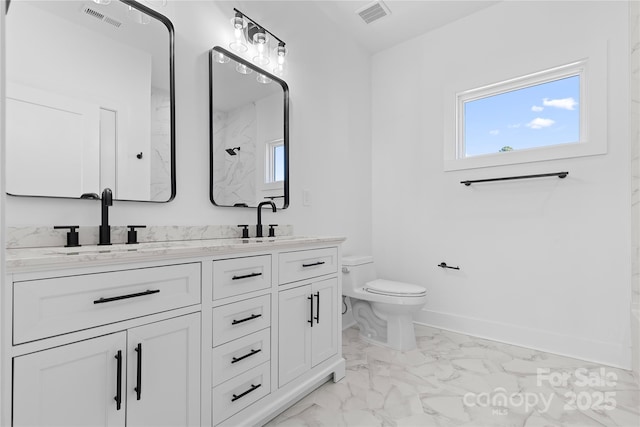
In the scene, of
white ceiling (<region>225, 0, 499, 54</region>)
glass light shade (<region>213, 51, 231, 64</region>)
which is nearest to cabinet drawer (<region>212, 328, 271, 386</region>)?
glass light shade (<region>213, 51, 231, 64</region>)

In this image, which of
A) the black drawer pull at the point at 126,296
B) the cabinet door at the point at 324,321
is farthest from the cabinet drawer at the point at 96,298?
the cabinet door at the point at 324,321

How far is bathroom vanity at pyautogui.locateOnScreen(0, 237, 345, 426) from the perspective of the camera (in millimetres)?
796

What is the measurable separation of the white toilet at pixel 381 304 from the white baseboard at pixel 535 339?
17.9 inches

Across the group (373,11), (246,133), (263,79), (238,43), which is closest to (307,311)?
(246,133)

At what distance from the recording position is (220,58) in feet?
5.88

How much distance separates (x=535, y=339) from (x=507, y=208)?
3.08ft

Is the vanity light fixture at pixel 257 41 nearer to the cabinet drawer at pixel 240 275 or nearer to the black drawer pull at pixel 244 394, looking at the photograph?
the cabinet drawer at pixel 240 275

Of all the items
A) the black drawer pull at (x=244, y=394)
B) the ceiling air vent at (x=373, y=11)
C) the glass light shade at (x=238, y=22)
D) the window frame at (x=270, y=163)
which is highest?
the ceiling air vent at (x=373, y=11)

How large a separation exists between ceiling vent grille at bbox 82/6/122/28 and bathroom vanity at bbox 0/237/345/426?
1.00 m

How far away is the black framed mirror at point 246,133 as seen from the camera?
1.78m

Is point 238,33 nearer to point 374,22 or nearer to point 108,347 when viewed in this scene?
point 374,22

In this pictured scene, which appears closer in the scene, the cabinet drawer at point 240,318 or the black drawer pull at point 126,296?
the black drawer pull at point 126,296

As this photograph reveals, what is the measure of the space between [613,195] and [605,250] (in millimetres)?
350

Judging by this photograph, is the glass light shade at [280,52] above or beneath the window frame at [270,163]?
above
